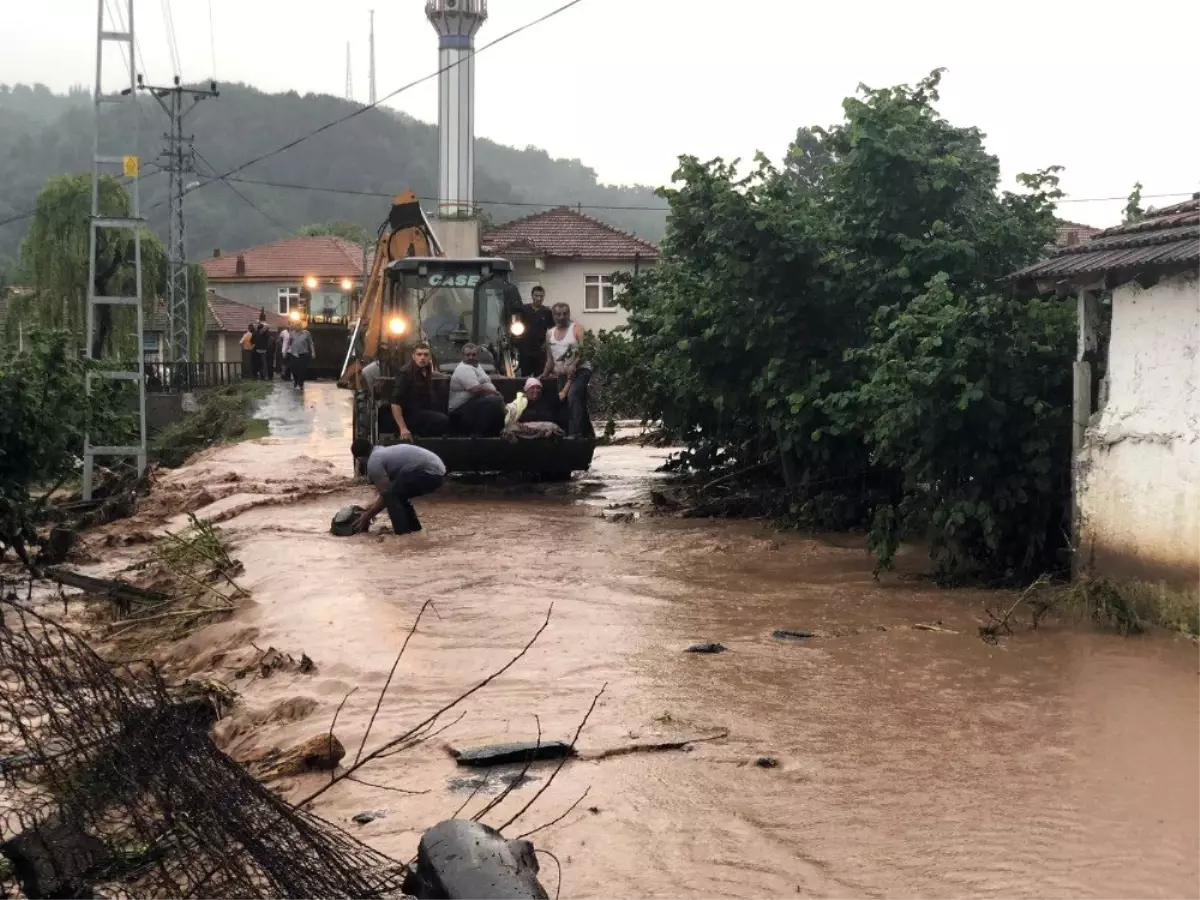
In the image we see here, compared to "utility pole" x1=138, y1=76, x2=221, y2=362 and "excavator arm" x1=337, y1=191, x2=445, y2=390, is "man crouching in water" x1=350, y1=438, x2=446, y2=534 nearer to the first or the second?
"excavator arm" x1=337, y1=191, x2=445, y2=390

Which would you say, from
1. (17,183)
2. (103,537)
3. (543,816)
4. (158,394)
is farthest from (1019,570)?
(17,183)

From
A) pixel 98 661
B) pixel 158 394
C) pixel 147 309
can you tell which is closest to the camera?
pixel 98 661

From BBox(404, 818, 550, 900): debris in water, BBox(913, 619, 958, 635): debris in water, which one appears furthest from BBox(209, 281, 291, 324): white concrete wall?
BBox(404, 818, 550, 900): debris in water

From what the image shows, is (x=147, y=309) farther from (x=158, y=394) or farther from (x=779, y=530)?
(x=779, y=530)

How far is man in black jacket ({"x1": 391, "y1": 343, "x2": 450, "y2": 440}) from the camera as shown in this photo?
15.5 metres

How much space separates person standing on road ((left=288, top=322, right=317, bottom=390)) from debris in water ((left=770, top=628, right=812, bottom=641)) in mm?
27592

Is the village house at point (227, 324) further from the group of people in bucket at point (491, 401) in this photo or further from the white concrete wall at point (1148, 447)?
the white concrete wall at point (1148, 447)

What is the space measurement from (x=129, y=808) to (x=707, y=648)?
198 inches

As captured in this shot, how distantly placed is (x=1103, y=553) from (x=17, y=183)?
105835 mm

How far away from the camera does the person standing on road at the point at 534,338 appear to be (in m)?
17.9

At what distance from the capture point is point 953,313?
10.3 meters

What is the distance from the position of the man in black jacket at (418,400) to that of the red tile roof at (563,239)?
30551 millimetres

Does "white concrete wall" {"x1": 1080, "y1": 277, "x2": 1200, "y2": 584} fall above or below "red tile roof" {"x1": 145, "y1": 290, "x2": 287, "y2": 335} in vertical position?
below

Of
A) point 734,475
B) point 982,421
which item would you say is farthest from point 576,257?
point 982,421
